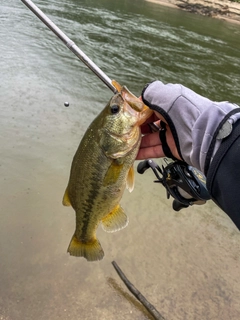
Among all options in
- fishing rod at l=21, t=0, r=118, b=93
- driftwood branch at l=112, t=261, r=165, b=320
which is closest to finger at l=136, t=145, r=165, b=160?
fishing rod at l=21, t=0, r=118, b=93

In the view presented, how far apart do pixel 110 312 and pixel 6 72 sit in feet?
21.9

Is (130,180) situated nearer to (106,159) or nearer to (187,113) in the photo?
(106,159)

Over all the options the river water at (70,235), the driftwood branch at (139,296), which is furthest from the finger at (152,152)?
the river water at (70,235)

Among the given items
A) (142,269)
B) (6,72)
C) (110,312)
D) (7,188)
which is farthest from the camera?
(6,72)

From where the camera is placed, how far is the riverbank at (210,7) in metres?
25.6

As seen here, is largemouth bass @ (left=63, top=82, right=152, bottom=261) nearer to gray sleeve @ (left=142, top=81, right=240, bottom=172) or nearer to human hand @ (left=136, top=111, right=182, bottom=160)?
gray sleeve @ (left=142, top=81, right=240, bottom=172)

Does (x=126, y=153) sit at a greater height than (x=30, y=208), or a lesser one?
greater

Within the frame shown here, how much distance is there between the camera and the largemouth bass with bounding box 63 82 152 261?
2.06 metres

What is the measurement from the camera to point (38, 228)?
4.23 meters

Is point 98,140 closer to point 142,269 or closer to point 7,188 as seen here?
point 142,269

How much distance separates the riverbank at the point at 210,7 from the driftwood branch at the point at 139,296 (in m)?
26.1

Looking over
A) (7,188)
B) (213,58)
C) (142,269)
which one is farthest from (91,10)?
(142,269)

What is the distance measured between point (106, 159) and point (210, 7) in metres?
28.2

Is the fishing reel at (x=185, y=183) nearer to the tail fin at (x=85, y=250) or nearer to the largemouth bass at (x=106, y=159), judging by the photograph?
the largemouth bass at (x=106, y=159)
